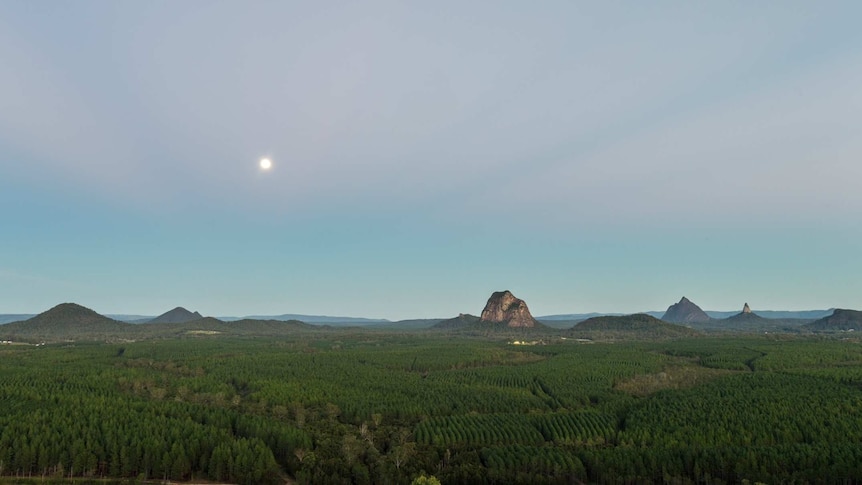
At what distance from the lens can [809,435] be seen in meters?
118

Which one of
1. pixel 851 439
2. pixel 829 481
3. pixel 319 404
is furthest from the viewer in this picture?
pixel 319 404

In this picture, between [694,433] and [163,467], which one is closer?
[163,467]

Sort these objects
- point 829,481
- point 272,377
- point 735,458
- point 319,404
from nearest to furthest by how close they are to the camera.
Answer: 1. point 829,481
2. point 735,458
3. point 319,404
4. point 272,377

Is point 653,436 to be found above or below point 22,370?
below

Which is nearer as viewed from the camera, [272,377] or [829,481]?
[829,481]

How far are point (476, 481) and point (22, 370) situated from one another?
20682 centimetres

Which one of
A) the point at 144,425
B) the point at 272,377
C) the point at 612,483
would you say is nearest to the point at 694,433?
the point at 612,483

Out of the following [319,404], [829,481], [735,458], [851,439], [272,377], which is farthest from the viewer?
[272,377]

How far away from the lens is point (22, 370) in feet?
644

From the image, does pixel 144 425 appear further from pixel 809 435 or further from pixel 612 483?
pixel 809 435

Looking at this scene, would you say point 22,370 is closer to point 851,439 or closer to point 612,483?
point 612,483

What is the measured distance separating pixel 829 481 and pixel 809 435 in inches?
1105

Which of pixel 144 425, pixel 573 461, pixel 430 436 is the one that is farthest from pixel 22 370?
pixel 573 461

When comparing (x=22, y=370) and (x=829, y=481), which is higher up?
(x=22, y=370)
